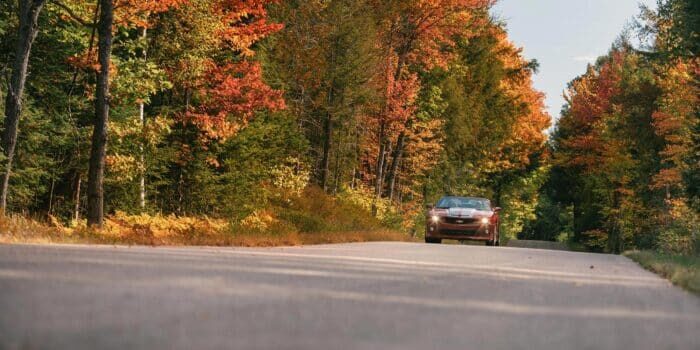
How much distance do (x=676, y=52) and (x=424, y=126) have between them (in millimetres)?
15495

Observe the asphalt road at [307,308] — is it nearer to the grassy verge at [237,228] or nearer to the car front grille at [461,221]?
the grassy verge at [237,228]

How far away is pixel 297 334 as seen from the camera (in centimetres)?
578

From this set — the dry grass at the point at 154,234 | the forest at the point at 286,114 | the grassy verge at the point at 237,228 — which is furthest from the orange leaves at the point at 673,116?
the dry grass at the point at 154,234

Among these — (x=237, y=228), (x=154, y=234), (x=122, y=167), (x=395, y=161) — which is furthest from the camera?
(x=395, y=161)

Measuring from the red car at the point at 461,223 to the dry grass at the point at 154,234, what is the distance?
→ 3777mm

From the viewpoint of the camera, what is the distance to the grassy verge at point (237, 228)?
16844 millimetres

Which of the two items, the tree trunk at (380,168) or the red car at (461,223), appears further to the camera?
the tree trunk at (380,168)

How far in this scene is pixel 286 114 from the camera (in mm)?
31469

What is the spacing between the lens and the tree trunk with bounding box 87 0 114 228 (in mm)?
20719

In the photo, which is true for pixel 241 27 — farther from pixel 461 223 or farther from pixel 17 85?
pixel 461 223

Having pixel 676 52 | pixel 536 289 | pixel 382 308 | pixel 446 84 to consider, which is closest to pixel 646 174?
pixel 446 84

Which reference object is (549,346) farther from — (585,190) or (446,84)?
(585,190)

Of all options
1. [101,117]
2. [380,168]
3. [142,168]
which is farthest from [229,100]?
[380,168]

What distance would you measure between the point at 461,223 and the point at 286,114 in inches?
263
